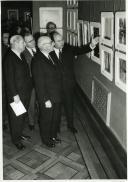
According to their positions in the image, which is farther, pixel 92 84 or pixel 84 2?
pixel 84 2

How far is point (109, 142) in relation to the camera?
343 centimetres

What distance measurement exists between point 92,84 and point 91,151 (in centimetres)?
115

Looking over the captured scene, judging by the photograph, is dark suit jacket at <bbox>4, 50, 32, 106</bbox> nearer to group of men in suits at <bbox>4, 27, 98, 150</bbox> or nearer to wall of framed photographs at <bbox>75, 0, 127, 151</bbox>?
group of men in suits at <bbox>4, 27, 98, 150</bbox>

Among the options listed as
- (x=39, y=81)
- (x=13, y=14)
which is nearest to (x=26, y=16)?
(x=13, y=14)

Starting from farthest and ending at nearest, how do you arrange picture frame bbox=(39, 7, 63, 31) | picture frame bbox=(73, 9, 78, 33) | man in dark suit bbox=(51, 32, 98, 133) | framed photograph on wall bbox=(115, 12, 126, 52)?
picture frame bbox=(39, 7, 63, 31) < picture frame bbox=(73, 9, 78, 33) < man in dark suit bbox=(51, 32, 98, 133) < framed photograph on wall bbox=(115, 12, 126, 52)

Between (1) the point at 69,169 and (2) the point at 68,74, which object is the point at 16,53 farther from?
(1) the point at 69,169

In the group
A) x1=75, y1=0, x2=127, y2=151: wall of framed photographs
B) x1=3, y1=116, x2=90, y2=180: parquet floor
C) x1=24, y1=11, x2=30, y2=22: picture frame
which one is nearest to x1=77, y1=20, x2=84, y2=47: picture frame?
x1=75, y1=0, x2=127, y2=151: wall of framed photographs

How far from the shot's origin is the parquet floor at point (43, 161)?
316cm

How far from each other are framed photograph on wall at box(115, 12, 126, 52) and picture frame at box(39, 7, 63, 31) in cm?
400

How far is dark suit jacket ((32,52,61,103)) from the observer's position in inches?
138

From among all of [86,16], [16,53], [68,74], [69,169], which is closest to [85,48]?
[68,74]

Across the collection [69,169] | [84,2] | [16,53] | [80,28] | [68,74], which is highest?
[84,2]

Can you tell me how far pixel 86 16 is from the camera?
15.1 ft

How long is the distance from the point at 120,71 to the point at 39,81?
1066mm
